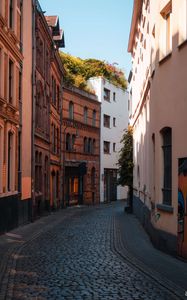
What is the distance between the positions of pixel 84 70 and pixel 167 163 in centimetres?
3922

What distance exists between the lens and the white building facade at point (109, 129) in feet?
168

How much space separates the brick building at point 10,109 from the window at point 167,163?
6.42 meters

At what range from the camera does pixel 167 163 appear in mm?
14406

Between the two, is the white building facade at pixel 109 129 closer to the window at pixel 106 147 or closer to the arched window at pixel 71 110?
the window at pixel 106 147

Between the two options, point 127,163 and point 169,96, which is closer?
point 169,96

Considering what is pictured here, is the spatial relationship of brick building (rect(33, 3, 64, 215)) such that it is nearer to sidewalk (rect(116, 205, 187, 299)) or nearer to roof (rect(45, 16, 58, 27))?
roof (rect(45, 16, 58, 27))

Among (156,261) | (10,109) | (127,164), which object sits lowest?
(156,261)

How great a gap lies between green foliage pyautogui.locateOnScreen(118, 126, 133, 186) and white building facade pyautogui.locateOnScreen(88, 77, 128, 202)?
15144mm

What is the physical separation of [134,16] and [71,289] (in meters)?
19.5

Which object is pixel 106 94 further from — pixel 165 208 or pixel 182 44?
pixel 182 44

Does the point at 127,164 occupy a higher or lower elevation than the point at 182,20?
lower

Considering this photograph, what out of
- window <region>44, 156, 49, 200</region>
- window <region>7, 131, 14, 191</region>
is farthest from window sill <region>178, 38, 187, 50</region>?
window <region>44, 156, 49, 200</region>

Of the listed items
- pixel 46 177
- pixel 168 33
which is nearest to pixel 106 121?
pixel 46 177

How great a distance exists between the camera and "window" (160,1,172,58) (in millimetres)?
14391
